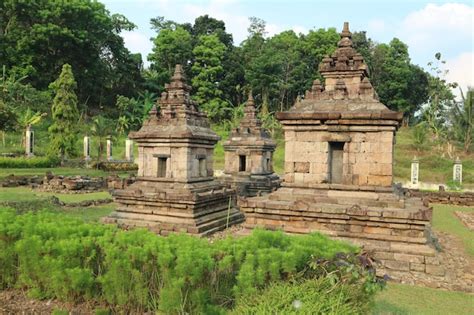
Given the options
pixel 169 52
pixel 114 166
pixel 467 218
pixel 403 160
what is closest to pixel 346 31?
pixel 467 218

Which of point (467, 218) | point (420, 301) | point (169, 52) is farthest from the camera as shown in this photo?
point (169, 52)

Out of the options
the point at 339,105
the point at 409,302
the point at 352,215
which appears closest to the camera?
the point at 409,302

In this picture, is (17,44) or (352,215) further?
(17,44)

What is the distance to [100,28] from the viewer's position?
2083 inches

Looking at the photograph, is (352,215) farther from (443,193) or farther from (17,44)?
(17,44)

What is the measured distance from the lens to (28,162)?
28.7 m

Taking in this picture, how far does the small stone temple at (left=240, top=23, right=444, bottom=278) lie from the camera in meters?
8.82

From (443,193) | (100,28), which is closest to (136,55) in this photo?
(100,28)

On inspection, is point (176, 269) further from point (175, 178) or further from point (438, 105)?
point (438, 105)

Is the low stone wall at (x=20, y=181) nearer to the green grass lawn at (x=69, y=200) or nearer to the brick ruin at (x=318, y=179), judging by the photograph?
the green grass lawn at (x=69, y=200)

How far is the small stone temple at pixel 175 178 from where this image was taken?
11.8m

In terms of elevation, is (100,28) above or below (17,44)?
above

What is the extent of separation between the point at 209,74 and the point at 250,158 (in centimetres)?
3456

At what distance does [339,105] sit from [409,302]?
5266 millimetres
